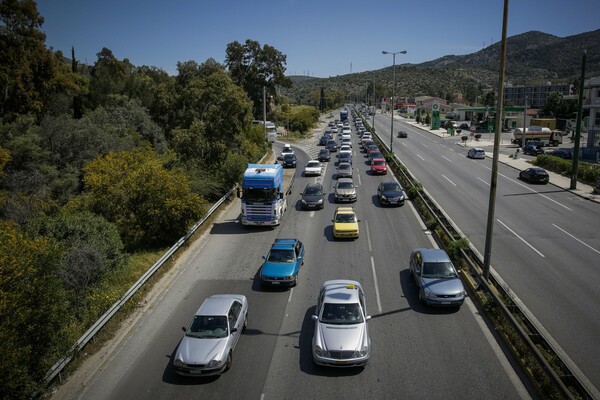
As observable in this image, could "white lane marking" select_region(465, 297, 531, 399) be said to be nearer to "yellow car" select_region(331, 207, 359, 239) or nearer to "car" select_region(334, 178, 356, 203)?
"yellow car" select_region(331, 207, 359, 239)

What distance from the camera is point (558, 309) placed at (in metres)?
16.3

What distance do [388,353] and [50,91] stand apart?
143 feet

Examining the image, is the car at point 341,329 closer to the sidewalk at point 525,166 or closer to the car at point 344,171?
the car at point 344,171

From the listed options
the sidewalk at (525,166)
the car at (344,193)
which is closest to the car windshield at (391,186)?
the car at (344,193)

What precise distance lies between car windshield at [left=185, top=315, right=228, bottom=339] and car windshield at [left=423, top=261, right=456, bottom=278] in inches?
310

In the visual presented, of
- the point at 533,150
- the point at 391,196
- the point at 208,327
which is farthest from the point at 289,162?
the point at 208,327

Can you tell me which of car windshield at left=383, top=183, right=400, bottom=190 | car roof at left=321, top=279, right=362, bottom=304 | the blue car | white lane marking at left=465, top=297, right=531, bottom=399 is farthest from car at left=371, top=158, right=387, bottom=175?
car roof at left=321, top=279, right=362, bottom=304

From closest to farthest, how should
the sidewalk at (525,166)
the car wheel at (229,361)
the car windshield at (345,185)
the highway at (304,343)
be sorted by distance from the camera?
the highway at (304,343) < the car wheel at (229,361) < the car windshield at (345,185) < the sidewalk at (525,166)

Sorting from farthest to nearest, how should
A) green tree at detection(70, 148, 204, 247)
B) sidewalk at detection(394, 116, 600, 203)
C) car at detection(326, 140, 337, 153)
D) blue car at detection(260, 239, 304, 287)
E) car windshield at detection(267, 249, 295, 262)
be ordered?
car at detection(326, 140, 337, 153) → sidewalk at detection(394, 116, 600, 203) → green tree at detection(70, 148, 204, 247) → car windshield at detection(267, 249, 295, 262) → blue car at detection(260, 239, 304, 287)

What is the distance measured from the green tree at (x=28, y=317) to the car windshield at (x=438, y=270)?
12249 millimetres

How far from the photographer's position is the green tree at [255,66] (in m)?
78.1

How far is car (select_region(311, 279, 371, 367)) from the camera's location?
12938mm

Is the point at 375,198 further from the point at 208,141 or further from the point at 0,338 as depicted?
the point at 0,338

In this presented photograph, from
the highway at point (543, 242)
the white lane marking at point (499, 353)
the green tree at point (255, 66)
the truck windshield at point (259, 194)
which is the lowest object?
the white lane marking at point (499, 353)
